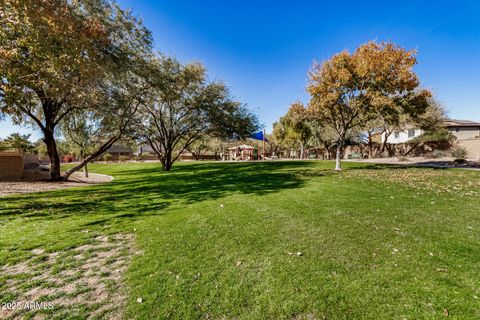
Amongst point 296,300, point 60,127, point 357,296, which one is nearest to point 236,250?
point 296,300

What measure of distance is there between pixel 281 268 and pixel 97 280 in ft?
8.09

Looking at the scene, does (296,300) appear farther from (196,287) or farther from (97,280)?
(97,280)

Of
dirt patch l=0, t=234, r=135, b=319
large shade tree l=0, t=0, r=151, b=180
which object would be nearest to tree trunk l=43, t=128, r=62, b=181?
large shade tree l=0, t=0, r=151, b=180

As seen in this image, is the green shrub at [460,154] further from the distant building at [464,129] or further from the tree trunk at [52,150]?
the tree trunk at [52,150]

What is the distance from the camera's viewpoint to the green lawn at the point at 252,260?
7.93 feet

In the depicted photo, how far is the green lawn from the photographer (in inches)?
95.1

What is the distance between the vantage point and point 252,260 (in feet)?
11.0

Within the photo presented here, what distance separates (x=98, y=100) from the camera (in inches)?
426

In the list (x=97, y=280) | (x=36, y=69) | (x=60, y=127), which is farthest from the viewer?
(x=60, y=127)

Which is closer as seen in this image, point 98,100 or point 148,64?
point 98,100

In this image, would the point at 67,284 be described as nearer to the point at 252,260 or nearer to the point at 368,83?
the point at 252,260

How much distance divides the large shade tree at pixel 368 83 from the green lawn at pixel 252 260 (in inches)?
354

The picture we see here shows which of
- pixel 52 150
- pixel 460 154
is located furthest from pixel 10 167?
pixel 460 154

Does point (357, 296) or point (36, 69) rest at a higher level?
point (36, 69)
